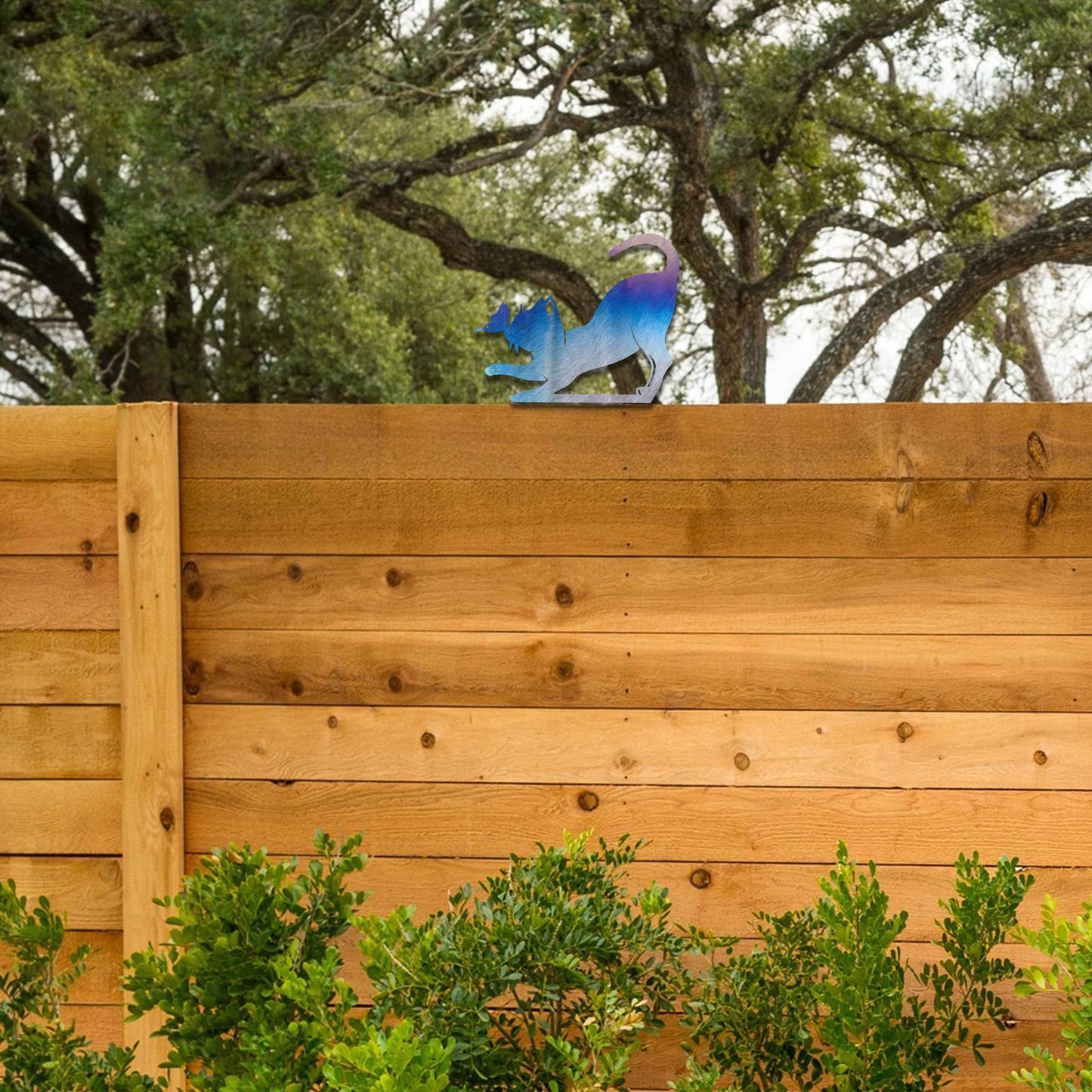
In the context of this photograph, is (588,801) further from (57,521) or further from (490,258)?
(490,258)

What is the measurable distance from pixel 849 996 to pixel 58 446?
58.5 inches

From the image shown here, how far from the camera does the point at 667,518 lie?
1.90 meters

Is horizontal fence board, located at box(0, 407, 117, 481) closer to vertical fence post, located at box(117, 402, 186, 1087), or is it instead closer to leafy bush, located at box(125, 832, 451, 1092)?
vertical fence post, located at box(117, 402, 186, 1087)

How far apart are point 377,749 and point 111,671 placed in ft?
1.52

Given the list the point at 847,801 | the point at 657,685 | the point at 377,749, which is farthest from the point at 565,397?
the point at 847,801

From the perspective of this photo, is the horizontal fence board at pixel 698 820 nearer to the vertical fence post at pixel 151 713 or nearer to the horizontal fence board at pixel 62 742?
the vertical fence post at pixel 151 713

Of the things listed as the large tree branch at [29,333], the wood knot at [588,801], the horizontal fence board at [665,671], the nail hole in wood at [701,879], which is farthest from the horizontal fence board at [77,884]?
the large tree branch at [29,333]

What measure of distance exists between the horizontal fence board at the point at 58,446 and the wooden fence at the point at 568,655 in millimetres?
56

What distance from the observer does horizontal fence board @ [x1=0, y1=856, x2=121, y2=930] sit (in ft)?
6.38

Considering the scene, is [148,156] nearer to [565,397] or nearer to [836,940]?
[565,397]

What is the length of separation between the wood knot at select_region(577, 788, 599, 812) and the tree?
17.1 feet

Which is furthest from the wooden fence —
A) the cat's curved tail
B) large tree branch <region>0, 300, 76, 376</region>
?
large tree branch <region>0, 300, 76, 376</region>

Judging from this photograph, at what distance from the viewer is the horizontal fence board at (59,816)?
1.95m

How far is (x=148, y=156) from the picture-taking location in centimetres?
745
